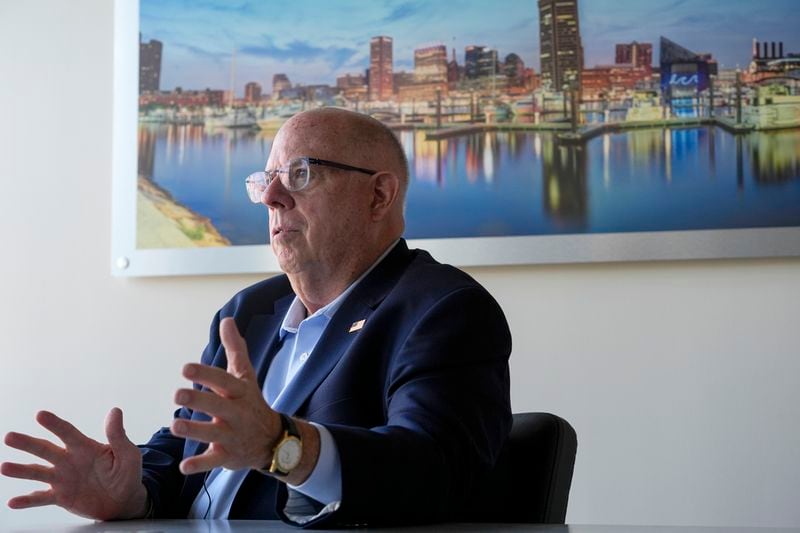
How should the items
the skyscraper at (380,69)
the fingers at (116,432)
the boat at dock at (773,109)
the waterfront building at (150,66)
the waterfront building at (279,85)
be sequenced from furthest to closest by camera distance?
the waterfront building at (150,66), the waterfront building at (279,85), the skyscraper at (380,69), the boat at dock at (773,109), the fingers at (116,432)

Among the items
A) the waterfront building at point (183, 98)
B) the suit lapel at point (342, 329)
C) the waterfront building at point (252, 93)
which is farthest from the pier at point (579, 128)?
the suit lapel at point (342, 329)

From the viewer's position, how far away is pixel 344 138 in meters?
1.91

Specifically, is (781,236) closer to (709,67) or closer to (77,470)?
(709,67)

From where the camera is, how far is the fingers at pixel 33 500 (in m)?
1.58

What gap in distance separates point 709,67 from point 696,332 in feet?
2.34

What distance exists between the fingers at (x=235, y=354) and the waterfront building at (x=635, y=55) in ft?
5.96

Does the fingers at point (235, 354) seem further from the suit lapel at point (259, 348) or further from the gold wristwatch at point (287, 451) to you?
the suit lapel at point (259, 348)

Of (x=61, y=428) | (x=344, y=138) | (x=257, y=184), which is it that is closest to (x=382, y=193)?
(x=344, y=138)

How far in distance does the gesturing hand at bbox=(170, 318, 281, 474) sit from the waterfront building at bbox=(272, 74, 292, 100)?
2.05 metres

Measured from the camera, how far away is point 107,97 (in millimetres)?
3361

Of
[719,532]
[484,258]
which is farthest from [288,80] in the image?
[719,532]

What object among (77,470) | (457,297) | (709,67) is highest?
(709,67)

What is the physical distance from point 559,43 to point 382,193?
44.3 inches

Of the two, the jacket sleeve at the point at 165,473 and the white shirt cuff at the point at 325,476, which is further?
the jacket sleeve at the point at 165,473
